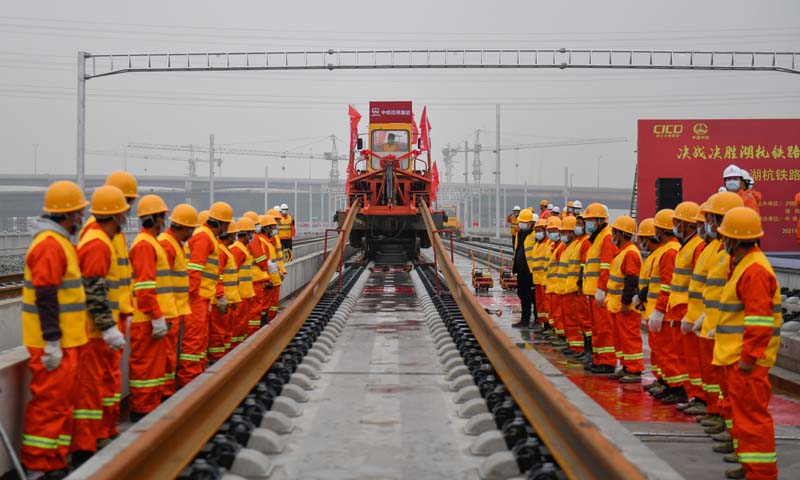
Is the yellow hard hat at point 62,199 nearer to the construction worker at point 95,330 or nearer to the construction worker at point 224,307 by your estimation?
the construction worker at point 95,330

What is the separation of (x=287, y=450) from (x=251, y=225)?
6.71 m

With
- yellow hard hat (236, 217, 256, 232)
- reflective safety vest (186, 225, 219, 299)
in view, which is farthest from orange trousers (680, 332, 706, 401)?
yellow hard hat (236, 217, 256, 232)

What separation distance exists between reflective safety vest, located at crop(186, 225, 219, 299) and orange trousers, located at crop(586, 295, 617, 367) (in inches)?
172

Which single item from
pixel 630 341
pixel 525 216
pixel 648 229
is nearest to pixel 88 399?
pixel 630 341

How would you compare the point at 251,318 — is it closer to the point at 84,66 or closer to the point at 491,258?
the point at 84,66

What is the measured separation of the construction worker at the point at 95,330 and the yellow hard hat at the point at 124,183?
3.15 ft

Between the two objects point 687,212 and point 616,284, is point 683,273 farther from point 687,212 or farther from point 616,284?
point 616,284

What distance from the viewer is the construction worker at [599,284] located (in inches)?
407

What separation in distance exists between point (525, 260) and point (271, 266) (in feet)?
13.5

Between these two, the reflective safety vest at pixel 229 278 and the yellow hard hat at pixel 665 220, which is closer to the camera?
the yellow hard hat at pixel 665 220

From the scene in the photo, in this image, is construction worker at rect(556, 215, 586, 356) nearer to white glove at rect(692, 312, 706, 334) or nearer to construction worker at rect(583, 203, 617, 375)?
construction worker at rect(583, 203, 617, 375)

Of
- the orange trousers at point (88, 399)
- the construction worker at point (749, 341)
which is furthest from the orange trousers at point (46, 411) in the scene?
the construction worker at point (749, 341)

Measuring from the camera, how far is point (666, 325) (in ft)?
28.7

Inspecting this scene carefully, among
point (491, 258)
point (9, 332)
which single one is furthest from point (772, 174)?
point (9, 332)
